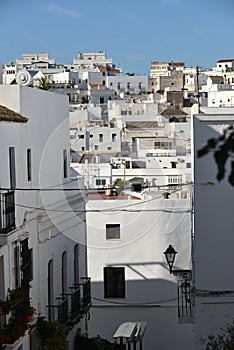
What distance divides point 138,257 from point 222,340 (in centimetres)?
782

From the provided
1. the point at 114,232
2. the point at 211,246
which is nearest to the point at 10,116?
the point at 211,246

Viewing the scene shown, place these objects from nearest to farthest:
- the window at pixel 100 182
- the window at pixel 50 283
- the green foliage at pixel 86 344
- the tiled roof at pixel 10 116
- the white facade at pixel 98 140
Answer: the tiled roof at pixel 10 116 → the window at pixel 50 283 → the green foliage at pixel 86 344 → the window at pixel 100 182 → the white facade at pixel 98 140

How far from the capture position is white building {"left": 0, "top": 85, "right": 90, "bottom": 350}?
40.1 feet

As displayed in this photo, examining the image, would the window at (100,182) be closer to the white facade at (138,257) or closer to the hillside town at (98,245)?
the hillside town at (98,245)

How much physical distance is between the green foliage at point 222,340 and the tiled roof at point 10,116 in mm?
4185

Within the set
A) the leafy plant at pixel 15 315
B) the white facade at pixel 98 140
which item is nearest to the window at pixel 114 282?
the leafy plant at pixel 15 315

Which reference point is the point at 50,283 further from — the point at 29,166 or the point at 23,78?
the point at 23,78

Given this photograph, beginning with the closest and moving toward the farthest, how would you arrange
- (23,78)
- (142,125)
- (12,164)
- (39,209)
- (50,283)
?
(12,164) < (39,209) < (23,78) < (50,283) < (142,125)

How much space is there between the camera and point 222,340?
12977mm

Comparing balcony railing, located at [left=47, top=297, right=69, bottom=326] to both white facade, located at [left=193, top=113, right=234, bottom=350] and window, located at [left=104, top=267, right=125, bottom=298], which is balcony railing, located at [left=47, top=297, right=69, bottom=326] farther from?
window, located at [left=104, top=267, right=125, bottom=298]

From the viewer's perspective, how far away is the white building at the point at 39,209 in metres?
12.2

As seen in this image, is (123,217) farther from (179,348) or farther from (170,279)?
(179,348)

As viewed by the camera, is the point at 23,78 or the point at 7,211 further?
the point at 23,78

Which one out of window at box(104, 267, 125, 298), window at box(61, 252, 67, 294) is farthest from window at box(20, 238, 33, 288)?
window at box(104, 267, 125, 298)
